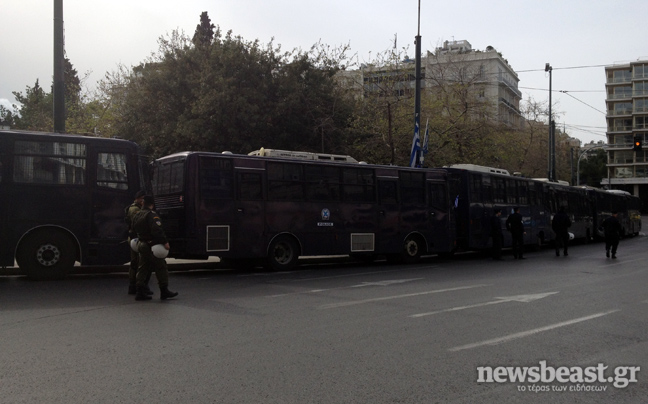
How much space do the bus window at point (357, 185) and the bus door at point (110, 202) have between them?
625 cm

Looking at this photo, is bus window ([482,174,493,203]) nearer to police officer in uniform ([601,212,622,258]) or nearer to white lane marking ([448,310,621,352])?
police officer in uniform ([601,212,622,258])

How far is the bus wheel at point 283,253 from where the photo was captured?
1564 cm

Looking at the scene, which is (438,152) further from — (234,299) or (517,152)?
(234,299)

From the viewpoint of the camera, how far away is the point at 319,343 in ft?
22.8

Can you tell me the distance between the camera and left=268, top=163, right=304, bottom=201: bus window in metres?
15.8

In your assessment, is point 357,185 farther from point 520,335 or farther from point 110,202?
point 520,335

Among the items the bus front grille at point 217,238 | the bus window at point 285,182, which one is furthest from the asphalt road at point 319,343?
the bus window at point 285,182

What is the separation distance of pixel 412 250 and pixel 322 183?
4.40m

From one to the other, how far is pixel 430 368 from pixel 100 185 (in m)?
9.82

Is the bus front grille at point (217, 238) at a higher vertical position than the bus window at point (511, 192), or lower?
lower

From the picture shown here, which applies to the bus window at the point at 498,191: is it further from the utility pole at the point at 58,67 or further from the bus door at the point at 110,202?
the utility pole at the point at 58,67

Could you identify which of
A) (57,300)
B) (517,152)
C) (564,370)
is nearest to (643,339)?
(564,370)

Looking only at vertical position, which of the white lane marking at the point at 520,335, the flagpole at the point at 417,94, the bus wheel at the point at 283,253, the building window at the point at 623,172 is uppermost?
the building window at the point at 623,172

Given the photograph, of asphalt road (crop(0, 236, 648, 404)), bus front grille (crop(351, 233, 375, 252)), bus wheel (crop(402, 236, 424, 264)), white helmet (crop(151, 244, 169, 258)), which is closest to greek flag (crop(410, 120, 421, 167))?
bus wheel (crop(402, 236, 424, 264))
